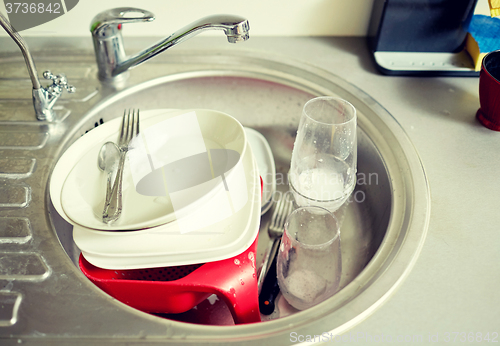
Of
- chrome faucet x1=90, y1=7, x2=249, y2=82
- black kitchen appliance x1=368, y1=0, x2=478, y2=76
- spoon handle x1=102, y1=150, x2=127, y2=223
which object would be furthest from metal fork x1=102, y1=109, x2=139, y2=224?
black kitchen appliance x1=368, y1=0, x2=478, y2=76

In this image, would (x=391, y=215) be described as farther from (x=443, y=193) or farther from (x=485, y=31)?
(x=485, y=31)

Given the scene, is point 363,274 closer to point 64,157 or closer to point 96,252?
point 96,252

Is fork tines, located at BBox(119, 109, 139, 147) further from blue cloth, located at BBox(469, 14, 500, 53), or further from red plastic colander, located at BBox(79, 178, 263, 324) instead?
blue cloth, located at BBox(469, 14, 500, 53)

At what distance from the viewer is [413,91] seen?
0.69 metres

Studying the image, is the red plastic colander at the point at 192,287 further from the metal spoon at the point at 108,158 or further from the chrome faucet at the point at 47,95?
the chrome faucet at the point at 47,95

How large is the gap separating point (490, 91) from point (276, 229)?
389 mm

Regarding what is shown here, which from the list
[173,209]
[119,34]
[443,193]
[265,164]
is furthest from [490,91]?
[119,34]

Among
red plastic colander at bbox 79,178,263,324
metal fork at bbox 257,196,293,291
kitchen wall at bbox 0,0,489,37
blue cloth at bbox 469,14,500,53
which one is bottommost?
metal fork at bbox 257,196,293,291

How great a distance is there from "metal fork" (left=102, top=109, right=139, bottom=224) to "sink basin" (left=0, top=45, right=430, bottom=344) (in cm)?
7

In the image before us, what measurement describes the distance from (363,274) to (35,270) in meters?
0.38

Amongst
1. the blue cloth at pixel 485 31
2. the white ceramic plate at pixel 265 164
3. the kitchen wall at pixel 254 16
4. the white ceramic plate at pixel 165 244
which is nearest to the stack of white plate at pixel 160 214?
the white ceramic plate at pixel 165 244

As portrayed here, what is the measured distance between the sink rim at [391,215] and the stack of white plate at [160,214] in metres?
0.06

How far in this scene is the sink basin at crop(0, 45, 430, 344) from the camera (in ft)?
1.29

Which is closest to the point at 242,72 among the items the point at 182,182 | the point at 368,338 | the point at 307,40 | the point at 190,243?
the point at 307,40
